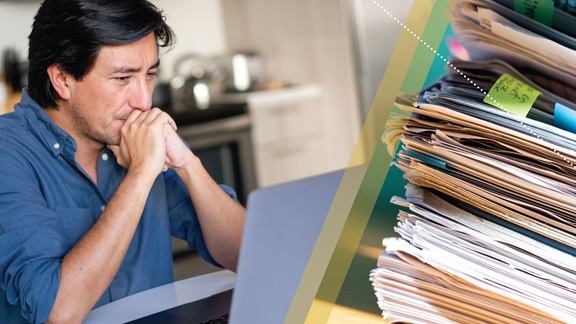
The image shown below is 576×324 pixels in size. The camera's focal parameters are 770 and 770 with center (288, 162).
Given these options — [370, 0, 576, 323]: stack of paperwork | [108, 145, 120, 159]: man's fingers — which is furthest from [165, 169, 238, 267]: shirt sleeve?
[370, 0, 576, 323]: stack of paperwork

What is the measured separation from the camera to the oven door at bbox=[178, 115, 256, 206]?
373cm

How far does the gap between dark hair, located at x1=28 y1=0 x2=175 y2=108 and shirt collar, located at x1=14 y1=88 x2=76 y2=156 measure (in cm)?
5

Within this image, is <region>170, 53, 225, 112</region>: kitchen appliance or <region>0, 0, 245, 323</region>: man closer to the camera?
<region>0, 0, 245, 323</region>: man

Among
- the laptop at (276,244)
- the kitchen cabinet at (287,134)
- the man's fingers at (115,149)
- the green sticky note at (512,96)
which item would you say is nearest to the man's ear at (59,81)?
the man's fingers at (115,149)

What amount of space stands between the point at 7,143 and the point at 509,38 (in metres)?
0.94

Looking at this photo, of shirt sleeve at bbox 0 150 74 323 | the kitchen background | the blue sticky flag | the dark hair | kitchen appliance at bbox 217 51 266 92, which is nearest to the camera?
the blue sticky flag

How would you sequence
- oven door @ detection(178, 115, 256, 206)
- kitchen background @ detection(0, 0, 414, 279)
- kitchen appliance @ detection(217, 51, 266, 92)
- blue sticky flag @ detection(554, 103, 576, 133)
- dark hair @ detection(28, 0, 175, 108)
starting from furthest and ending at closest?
kitchen appliance @ detection(217, 51, 266, 92), kitchen background @ detection(0, 0, 414, 279), oven door @ detection(178, 115, 256, 206), dark hair @ detection(28, 0, 175, 108), blue sticky flag @ detection(554, 103, 576, 133)

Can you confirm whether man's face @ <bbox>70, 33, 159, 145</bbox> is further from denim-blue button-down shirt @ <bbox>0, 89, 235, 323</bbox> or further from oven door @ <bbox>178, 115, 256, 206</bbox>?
oven door @ <bbox>178, 115, 256, 206</bbox>

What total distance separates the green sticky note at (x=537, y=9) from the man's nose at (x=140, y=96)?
82 cm

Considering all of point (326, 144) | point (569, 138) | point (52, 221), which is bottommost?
point (326, 144)

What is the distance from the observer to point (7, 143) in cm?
137

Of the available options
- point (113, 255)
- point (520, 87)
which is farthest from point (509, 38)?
point (113, 255)

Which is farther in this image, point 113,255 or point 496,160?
point 113,255

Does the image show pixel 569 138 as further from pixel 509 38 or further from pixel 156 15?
pixel 156 15
